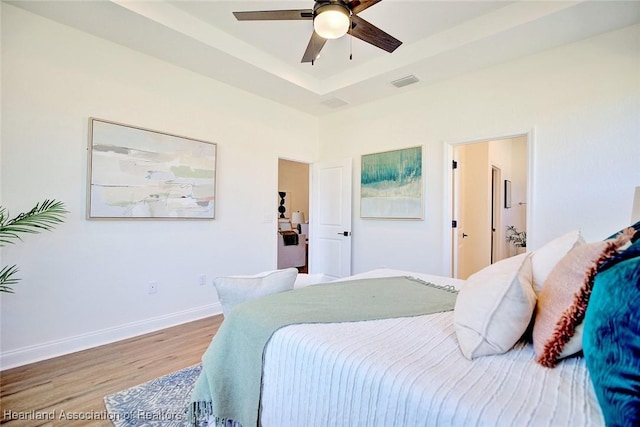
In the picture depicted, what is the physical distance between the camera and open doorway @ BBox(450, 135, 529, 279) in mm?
3562

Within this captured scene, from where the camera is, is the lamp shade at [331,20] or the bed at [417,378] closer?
the bed at [417,378]

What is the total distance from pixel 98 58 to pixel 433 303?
3.41 m

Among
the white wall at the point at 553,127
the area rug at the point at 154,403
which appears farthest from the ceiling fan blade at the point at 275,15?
the area rug at the point at 154,403

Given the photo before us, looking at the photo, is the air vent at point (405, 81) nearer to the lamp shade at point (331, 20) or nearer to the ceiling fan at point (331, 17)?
the ceiling fan at point (331, 17)

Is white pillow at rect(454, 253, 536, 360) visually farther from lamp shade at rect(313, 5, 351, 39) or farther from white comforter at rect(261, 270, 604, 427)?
lamp shade at rect(313, 5, 351, 39)

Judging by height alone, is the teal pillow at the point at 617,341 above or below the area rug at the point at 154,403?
above

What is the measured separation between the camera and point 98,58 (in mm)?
2646

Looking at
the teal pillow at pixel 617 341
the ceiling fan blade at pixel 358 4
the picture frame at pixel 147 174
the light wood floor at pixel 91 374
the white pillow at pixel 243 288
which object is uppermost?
the ceiling fan blade at pixel 358 4

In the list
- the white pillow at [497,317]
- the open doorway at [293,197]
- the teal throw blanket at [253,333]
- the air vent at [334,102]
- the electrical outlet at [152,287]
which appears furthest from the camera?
the open doorway at [293,197]

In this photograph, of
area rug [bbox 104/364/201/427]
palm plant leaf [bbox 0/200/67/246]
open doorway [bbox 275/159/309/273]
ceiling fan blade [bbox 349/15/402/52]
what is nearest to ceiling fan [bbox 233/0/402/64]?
ceiling fan blade [bbox 349/15/402/52]

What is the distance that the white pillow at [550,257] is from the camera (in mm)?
1138

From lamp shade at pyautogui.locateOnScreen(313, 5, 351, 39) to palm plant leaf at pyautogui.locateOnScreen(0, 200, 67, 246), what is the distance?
2.44 m

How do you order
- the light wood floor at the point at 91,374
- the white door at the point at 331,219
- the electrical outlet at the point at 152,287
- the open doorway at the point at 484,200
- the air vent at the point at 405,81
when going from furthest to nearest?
the white door at the point at 331,219, the open doorway at the point at 484,200, the air vent at the point at 405,81, the electrical outlet at the point at 152,287, the light wood floor at the point at 91,374

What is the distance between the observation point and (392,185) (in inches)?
153
